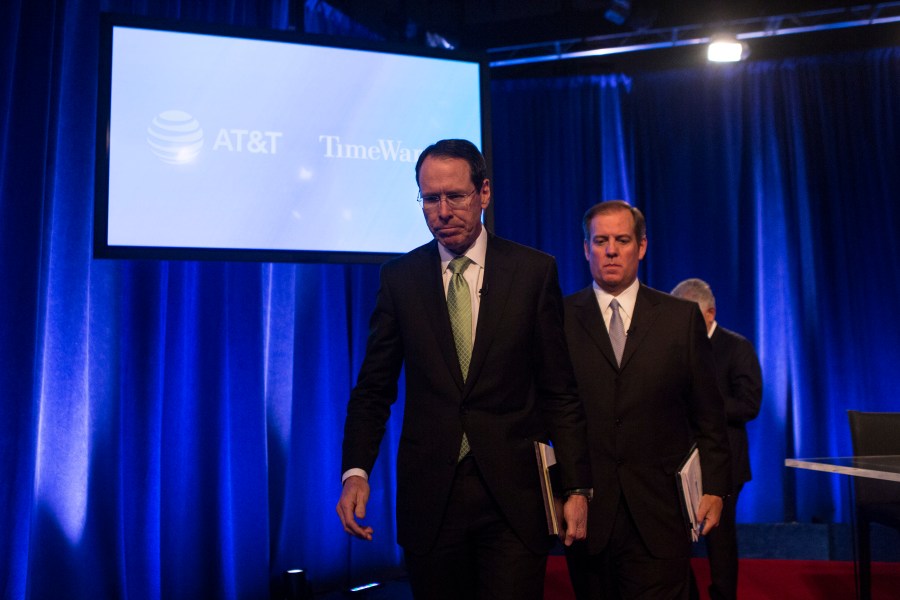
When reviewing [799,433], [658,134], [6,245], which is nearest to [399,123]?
[6,245]

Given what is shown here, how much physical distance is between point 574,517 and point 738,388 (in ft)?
7.57

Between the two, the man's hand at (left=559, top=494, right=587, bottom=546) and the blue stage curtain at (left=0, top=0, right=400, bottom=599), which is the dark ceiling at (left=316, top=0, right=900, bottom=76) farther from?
the man's hand at (left=559, top=494, right=587, bottom=546)

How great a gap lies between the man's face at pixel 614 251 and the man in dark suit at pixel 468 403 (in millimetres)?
612

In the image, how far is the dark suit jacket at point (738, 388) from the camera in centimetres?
374

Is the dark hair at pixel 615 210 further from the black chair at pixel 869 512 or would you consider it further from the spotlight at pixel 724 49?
the spotlight at pixel 724 49

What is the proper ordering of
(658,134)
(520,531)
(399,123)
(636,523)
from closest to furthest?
(520,531)
(636,523)
(399,123)
(658,134)

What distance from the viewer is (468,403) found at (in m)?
1.76

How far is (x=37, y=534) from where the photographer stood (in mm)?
3377

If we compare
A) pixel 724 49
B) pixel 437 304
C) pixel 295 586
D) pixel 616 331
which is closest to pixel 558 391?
pixel 437 304

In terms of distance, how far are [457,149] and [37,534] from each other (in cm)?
266

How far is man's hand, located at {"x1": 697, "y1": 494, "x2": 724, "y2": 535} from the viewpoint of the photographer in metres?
2.24

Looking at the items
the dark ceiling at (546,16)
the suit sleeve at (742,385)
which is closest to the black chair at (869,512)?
the suit sleeve at (742,385)

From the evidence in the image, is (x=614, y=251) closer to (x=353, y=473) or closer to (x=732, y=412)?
(x=353, y=473)

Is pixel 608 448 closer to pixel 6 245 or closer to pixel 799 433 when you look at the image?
pixel 6 245
